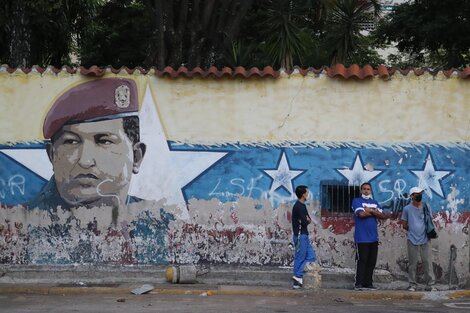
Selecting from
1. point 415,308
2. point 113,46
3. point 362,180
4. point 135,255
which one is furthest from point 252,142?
point 113,46

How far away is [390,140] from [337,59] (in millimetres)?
7801

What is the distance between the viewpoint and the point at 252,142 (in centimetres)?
1126

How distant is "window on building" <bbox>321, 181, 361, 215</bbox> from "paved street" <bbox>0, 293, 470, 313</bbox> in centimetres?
160

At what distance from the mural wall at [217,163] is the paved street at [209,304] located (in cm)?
119

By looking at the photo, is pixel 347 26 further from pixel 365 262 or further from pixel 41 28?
pixel 41 28

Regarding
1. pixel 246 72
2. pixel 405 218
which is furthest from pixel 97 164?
pixel 405 218

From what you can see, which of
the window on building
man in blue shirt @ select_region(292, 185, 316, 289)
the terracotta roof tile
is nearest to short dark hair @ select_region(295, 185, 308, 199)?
man in blue shirt @ select_region(292, 185, 316, 289)

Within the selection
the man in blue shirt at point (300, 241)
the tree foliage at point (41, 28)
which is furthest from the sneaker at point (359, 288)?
the tree foliage at point (41, 28)

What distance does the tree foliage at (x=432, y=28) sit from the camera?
68.8ft

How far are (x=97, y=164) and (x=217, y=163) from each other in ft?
6.45

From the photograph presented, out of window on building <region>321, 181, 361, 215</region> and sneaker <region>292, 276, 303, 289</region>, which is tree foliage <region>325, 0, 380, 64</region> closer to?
window on building <region>321, 181, 361, 215</region>

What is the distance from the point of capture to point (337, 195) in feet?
37.2

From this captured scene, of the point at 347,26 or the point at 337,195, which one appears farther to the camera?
the point at 347,26

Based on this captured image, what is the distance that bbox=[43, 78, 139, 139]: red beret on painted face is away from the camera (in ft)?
36.8
